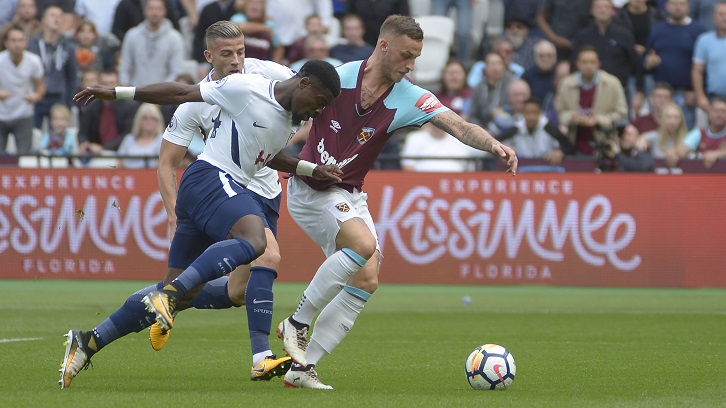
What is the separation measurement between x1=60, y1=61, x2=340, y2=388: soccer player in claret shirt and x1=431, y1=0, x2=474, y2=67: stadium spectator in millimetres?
13274

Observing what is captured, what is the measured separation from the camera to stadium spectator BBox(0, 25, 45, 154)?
61.9 ft

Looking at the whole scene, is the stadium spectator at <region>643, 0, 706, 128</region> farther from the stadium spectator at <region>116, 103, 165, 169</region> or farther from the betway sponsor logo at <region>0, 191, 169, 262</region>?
the betway sponsor logo at <region>0, 191, 169, 262</region>

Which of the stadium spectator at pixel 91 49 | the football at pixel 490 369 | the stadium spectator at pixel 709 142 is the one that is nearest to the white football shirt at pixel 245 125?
the football at pixel 490 369

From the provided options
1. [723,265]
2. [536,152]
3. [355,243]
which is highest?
[355,243]

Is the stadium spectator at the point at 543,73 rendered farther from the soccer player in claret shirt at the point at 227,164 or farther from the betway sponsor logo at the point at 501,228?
the soccer player in claret shirt at the point at 227,164

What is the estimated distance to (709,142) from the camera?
A: 17391 mm

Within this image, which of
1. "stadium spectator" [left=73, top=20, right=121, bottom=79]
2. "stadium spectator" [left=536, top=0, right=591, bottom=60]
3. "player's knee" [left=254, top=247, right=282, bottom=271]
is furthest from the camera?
"stadium spectator" [left=536, top=0, right=591, bottom=60]

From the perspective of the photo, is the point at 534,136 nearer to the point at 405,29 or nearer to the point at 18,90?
the point at 18,90

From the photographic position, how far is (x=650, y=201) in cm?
1694

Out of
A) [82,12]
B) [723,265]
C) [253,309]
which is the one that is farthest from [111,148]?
[253,309]

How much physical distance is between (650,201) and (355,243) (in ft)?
31.6

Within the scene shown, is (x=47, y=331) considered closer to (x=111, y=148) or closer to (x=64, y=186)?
(x=64, y=186)

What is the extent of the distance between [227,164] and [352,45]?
11578mm

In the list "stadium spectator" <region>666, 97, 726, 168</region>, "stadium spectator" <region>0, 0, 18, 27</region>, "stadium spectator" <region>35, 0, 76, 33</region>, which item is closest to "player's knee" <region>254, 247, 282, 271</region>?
"stadium spectator" <region>666, 97, 726, 168</region>
